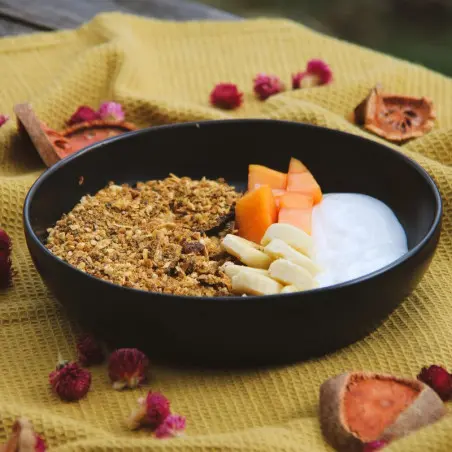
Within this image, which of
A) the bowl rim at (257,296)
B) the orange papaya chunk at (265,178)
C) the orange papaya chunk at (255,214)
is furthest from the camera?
the orange papaya chunk at (265,178)

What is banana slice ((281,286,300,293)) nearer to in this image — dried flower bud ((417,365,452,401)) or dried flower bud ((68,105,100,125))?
dried flower bud ((417,365,452,401))

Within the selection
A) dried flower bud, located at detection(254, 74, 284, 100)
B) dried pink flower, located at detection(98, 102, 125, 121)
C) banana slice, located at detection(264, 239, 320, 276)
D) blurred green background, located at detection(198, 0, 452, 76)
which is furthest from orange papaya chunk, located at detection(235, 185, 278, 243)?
blurred green background, located at detection(198, 0, 452, 76)

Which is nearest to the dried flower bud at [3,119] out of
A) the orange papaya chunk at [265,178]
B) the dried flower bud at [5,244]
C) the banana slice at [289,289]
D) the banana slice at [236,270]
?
the dried flower bud at [5,244]

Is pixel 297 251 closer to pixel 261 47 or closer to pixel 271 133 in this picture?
pixel 271 133

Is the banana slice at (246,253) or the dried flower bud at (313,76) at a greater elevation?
the banana slice at (246,253)

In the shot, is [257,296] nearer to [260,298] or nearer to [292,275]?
[260,298]

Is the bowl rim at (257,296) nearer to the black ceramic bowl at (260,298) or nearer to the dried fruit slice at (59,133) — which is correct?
the black ceramic bowl at (260,298)

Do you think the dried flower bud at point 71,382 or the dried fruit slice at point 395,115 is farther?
the dried fruit slice at point 395,115

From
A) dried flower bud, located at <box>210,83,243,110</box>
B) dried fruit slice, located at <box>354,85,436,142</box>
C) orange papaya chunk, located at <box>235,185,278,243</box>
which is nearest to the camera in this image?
orange papaya chunk, located at <box>235,185,278,243</box>
